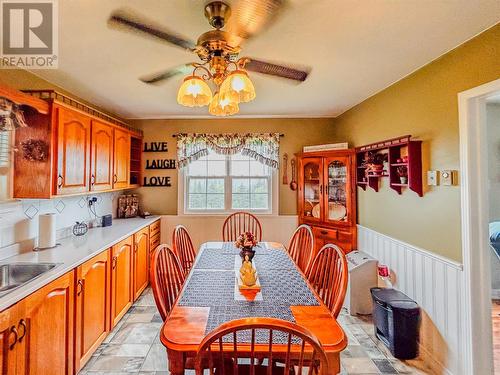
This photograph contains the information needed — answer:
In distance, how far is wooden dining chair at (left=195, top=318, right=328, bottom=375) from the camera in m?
0.95

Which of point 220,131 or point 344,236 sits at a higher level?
point 220,131

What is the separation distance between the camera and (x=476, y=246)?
186 centimetres

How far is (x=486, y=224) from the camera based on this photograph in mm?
1875

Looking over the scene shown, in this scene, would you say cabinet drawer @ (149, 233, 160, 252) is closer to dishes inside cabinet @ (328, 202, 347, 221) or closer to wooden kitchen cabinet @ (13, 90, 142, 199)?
wooden kitchen cabinet @ (13, 90, 142, 199)

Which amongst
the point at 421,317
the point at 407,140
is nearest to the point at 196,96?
the point at 407,140

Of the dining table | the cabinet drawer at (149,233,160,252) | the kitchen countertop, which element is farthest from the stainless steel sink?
A: the cabinet drawer at (149,233,160,252)

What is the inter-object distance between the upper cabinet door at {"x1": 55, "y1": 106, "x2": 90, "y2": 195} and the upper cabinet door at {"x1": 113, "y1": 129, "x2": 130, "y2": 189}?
63 centimetres

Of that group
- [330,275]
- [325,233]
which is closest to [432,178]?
[330,275]

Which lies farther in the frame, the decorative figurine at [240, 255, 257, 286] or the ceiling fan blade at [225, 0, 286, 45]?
the decorative figurine at [240, 255, 257, 286]

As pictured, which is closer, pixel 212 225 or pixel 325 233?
pixel 325 233

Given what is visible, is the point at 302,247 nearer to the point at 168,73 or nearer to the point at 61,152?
the point at 168,73

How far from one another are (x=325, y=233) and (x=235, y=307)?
2.45m

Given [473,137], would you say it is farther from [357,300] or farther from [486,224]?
[357,300]

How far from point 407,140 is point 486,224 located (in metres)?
0.86
